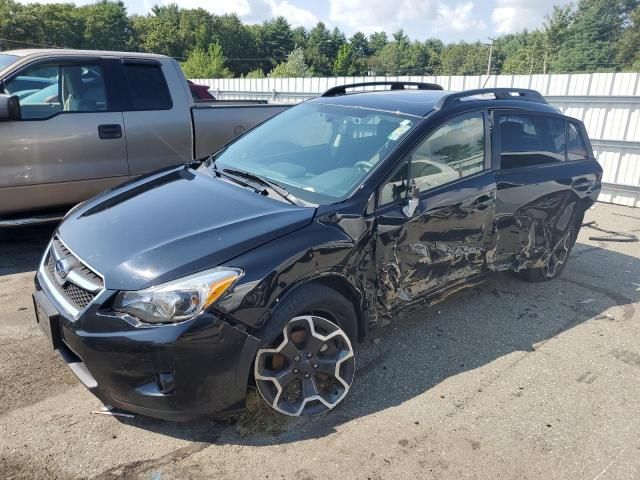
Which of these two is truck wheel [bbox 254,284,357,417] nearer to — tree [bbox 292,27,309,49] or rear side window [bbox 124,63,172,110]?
rear side window [bbox 124,63,172,110]

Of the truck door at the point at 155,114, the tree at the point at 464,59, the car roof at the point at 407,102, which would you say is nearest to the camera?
the car roof at the point at 407,102

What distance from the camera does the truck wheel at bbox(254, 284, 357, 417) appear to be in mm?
2639

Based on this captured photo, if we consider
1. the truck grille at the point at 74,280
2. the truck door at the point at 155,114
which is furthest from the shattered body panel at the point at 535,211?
the truck door at the point at 155,114

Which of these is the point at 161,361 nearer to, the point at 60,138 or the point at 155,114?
the point at 60,138

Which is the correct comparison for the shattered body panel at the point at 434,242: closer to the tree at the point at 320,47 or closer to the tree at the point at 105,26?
the tree at the point at 105,26

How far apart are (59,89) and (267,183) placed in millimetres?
3281

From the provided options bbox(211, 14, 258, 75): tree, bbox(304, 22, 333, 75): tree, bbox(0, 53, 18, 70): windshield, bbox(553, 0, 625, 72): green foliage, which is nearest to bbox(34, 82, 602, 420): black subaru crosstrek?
bbox(0, 53, 18, 70): windshield

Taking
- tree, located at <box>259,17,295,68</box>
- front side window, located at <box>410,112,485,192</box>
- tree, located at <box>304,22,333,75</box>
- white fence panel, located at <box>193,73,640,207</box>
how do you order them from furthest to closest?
tree, located at <box>259,17,295,68</box>, tree, located at <box>304,22,333,75</box>, white fence panel, located at <box>193,73,640,207</box>, front side window, located at <box>410,112,485,192</box>

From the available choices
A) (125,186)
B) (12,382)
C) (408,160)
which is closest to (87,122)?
(125,186)

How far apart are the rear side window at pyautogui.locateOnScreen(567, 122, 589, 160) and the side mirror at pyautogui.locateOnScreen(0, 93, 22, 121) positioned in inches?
203

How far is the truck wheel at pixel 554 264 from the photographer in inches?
194

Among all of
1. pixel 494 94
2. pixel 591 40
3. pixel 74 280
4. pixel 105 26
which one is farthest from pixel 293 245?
pixel 105 26

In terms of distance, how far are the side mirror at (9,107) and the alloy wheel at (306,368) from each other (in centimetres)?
352

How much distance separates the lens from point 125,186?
363 centimetres
